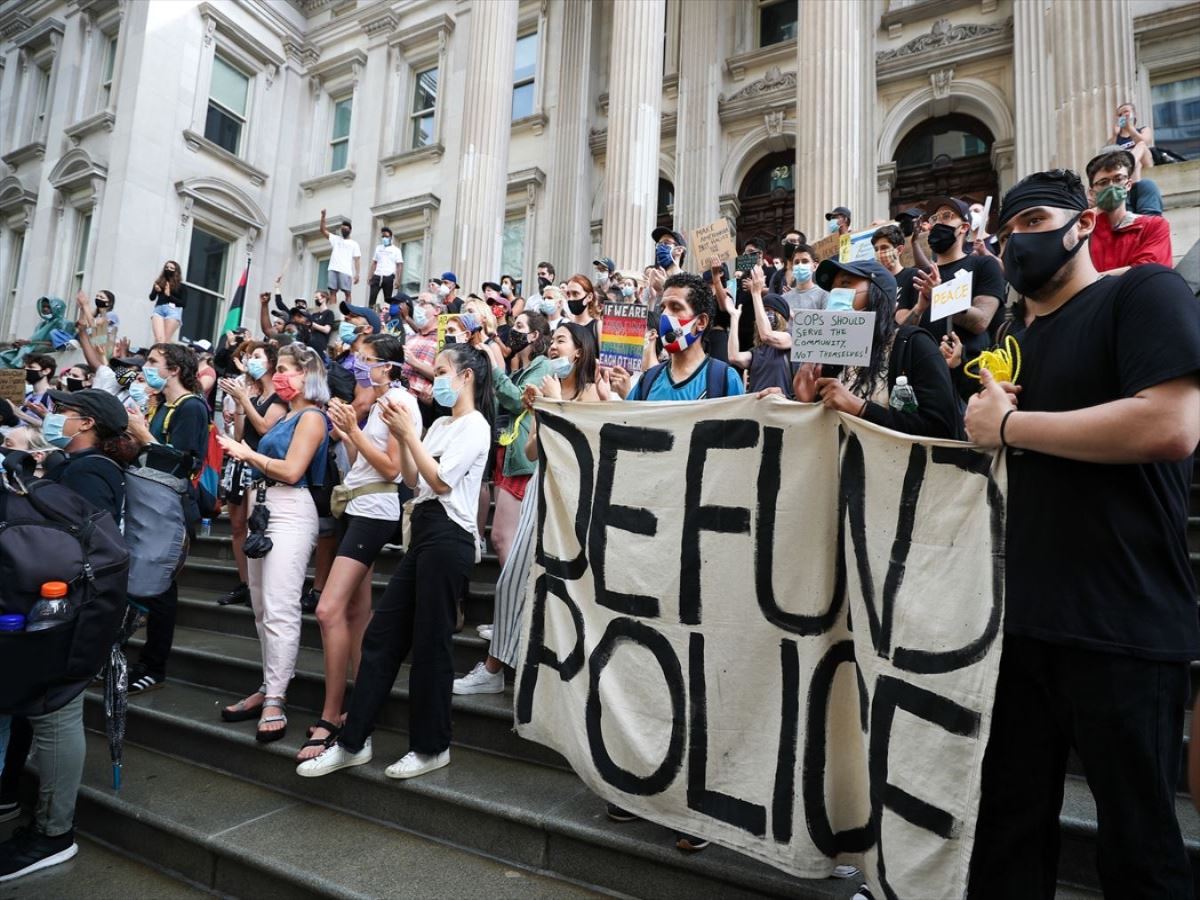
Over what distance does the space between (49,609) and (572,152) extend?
15.2 metres

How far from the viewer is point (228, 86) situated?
63.1 feet

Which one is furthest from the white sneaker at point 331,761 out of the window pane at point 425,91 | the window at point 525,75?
the window pane at point 425,91

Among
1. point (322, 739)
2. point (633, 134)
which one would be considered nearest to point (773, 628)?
point (322, 739)

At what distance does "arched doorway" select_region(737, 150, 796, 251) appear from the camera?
14.3 meters

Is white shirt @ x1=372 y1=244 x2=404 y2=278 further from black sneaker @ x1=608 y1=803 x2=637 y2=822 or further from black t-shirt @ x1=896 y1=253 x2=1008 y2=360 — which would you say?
black sneaker @ x1=608 y1=803 x2=637 y2=822

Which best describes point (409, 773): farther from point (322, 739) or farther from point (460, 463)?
point (460, 463)

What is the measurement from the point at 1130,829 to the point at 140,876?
3.78 meters

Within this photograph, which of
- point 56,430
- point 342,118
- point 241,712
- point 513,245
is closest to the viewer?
point 56,430

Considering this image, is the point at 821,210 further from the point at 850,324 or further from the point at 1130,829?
the point at 1130,829

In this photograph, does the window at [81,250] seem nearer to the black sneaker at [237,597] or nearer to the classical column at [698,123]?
the classical column at [698,123]

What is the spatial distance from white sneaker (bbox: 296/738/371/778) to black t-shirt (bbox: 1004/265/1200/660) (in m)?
2.92

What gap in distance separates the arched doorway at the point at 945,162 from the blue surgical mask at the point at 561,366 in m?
10.8

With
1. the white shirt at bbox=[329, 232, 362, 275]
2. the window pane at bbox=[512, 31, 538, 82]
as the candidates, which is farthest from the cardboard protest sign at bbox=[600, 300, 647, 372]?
the window pane at bbox=[512, 31, 538, 82]

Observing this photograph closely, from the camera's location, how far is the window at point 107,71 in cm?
1850
